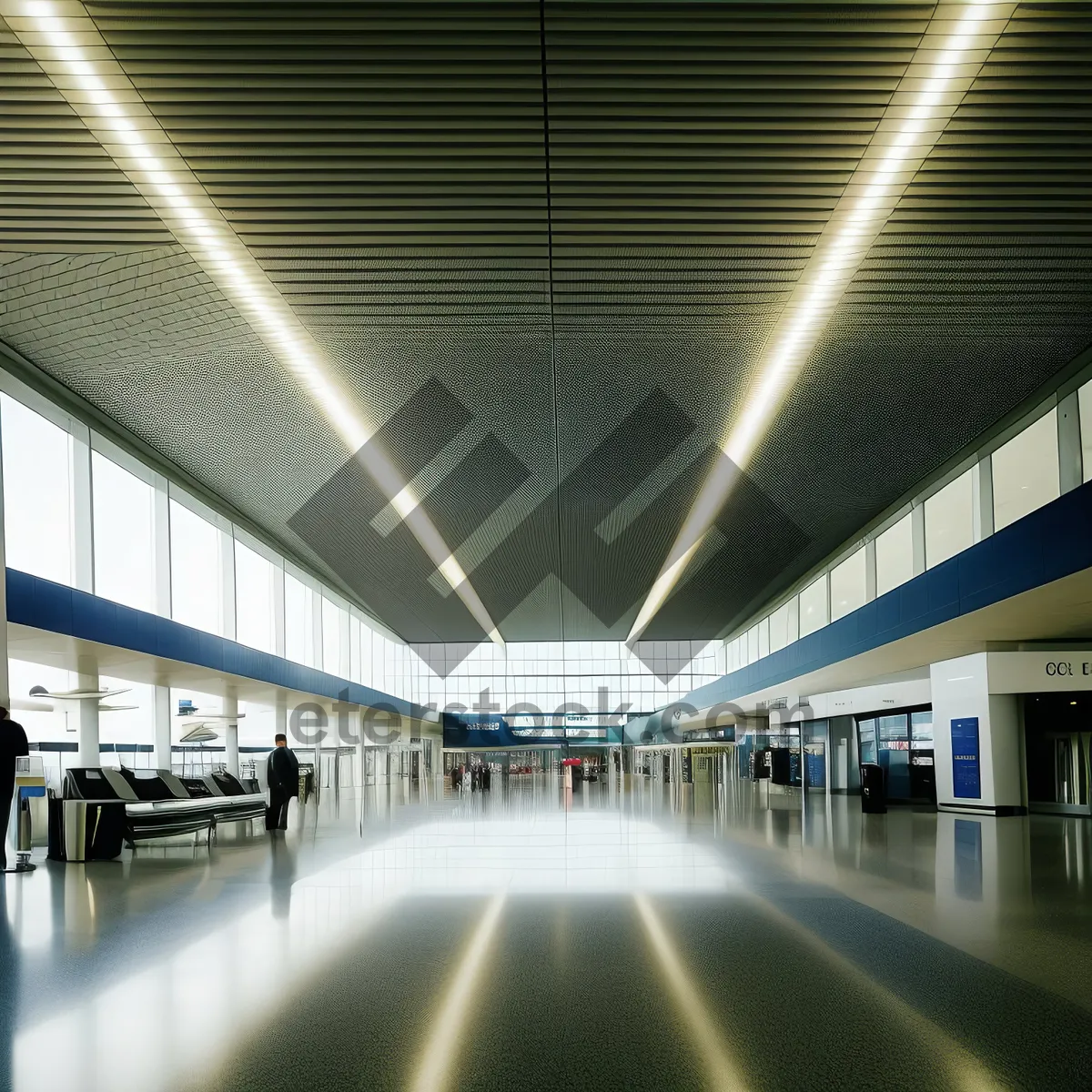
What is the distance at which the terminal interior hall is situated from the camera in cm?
511

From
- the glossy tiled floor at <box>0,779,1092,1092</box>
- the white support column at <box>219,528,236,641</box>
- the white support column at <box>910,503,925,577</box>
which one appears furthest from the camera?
the white support column at <box>219,528,236,641</box>

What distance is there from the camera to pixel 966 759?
2097cm

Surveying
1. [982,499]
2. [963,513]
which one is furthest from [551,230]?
[963,513]

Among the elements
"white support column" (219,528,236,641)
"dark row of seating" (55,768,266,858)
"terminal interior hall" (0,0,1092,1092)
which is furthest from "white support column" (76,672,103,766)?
"white support column" (219,528,236,641)

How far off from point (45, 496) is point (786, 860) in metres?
12.7

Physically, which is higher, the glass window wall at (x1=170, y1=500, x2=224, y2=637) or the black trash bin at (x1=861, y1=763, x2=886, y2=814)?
the glass window wall at (x1=170, y1=500, x2=224, y2=637)

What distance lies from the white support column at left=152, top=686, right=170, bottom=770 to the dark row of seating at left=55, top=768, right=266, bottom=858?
4733 mm

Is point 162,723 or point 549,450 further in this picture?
point 162,723

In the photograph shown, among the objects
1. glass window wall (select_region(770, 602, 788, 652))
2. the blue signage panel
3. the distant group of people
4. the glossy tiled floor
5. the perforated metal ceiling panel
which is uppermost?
the perforated metal ceiling panel

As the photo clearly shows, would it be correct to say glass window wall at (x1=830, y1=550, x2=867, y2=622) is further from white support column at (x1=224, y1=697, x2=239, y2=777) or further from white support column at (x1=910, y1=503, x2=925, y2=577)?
white support column at (x1=224, y1=697, x2=239, y2=777)

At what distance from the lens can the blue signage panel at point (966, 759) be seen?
67.5 ft

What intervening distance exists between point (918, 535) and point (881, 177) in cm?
1490

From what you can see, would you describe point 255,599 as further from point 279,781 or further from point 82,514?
point 279,781

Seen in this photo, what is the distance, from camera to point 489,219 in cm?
927
